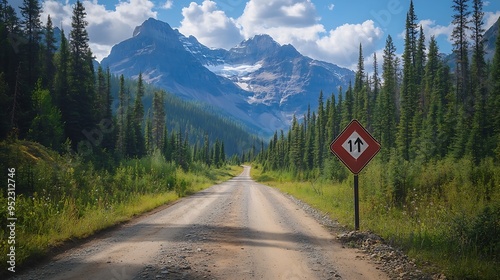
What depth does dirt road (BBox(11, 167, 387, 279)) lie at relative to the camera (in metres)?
5.57

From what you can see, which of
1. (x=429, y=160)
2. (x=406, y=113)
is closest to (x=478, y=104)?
(x=406, y=113)

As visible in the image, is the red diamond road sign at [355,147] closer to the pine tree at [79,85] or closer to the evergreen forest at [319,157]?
the evergreen forest at [319,157]

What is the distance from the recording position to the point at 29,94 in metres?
35.0

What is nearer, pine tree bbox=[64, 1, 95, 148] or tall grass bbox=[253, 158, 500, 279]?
tall grass bbox=[253, 158, 500, 279]

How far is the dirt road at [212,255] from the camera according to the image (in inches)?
219

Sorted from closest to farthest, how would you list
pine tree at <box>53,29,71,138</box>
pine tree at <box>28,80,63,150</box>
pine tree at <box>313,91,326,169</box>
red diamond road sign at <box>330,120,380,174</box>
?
red diamond road sign at <box>330,120,380,174</box> → pine tree at <box>28,80,63,150</box> → pine tree at <box>53,29,71,138</box> → pine tree at <box>313,91,326,169</box>

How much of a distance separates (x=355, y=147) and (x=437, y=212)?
3.36 m

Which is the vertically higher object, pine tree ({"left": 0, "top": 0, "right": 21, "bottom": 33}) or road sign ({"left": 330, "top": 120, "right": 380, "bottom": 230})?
pine tree ({"left": 0, "top": 0, "right": 21, "bottom": 33})

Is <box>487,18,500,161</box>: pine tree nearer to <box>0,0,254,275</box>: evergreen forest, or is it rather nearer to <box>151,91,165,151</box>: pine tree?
<box>0,0,254,275</box>: evergreen forest

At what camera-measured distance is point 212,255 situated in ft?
22.3

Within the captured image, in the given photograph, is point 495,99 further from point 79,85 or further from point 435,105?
point 79,85

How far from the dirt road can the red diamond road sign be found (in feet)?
7.05

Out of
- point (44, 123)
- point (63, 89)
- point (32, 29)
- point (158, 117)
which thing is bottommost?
point (44, 123)

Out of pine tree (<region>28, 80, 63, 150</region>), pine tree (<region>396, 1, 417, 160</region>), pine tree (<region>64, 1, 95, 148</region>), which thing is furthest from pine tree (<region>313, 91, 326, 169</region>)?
pine tree (<region>28, 80, 63, 150</region>)
